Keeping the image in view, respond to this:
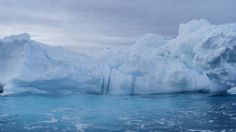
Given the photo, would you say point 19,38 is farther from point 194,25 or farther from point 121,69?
point 194,25

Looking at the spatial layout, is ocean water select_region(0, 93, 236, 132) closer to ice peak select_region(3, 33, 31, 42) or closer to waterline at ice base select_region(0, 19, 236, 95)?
waterline at ice base select_region(0, 19, 236, 95)

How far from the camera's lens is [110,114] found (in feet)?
41.4

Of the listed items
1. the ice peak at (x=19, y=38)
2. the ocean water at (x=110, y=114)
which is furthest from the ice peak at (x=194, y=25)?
the ice peak at (x=19, y=38)

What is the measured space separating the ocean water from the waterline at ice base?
0.95 m

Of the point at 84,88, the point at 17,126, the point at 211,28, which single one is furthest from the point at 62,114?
the point at 211,28

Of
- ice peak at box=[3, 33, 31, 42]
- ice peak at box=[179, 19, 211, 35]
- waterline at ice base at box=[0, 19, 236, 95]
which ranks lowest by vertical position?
waterline at ice base at box=[0, 19, 236, 95]

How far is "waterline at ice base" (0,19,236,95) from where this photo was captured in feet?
58.8

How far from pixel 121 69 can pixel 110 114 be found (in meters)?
7.33

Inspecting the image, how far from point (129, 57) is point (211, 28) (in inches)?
223

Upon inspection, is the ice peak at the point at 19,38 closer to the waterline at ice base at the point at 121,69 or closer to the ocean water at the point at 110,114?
the waterline at ice base at the point at 121,69

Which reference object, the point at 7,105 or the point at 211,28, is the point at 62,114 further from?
the point at 211,28

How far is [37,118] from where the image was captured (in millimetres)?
11812

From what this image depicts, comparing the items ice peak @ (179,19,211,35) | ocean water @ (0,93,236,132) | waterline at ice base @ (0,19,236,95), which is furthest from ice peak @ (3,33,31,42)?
ice peak @ (179,19,211,35)

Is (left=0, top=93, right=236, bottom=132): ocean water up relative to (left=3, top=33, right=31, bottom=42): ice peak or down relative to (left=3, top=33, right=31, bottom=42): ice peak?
down
